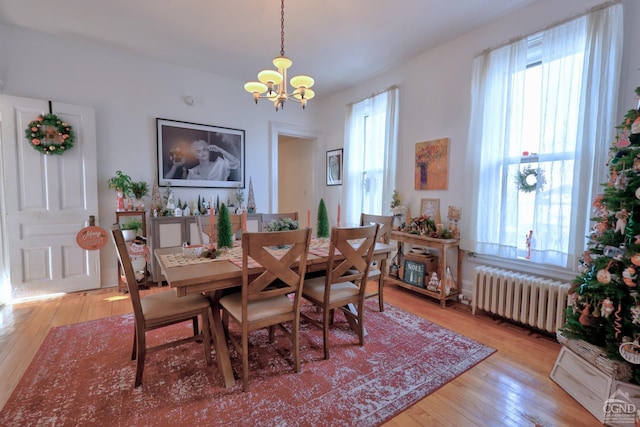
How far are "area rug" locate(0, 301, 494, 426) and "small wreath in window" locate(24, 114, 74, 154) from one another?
200cm

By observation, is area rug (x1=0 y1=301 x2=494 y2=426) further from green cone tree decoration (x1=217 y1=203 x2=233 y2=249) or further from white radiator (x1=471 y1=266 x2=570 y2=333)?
green cone tree decoration (x1=217 y1=203 x2=233 y2=249)

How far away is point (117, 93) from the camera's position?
3.59m

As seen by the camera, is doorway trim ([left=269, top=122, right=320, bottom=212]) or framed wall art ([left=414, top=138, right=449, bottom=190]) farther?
doorway trim ([left=269, top=122, right=320, bottom=212])

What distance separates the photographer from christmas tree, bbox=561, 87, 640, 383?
1.59m

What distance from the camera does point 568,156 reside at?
7.68 feet

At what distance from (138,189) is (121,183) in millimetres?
189

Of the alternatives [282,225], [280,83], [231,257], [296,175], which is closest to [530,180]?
[282,225]

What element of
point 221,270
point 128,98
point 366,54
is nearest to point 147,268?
point 128,98

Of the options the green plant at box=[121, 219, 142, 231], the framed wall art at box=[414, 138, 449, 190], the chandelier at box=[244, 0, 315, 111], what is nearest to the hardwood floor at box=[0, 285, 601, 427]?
the green plant at box=[121, 219, 142, 231]

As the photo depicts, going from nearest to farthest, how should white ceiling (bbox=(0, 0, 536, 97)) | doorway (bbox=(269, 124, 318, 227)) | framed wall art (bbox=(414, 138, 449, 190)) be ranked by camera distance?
white ceiling (bbox=(0, 0, 536, 97)) → framed wall art (bbox=(414, 138, 449, 190)) → doorway (bbox=(269, 124, 318, 227))

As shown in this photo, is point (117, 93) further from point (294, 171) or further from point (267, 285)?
point (267, 285)

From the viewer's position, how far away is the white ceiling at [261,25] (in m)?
2.62

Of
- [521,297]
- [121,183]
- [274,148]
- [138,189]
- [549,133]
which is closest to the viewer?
[549,133]

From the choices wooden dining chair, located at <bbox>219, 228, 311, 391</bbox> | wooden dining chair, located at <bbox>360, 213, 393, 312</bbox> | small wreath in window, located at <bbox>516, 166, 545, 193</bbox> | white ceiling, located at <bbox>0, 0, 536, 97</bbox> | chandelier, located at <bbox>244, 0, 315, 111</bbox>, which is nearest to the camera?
wooden dining chair, located at <bbox>219, 228, 311, 391</bbox>
